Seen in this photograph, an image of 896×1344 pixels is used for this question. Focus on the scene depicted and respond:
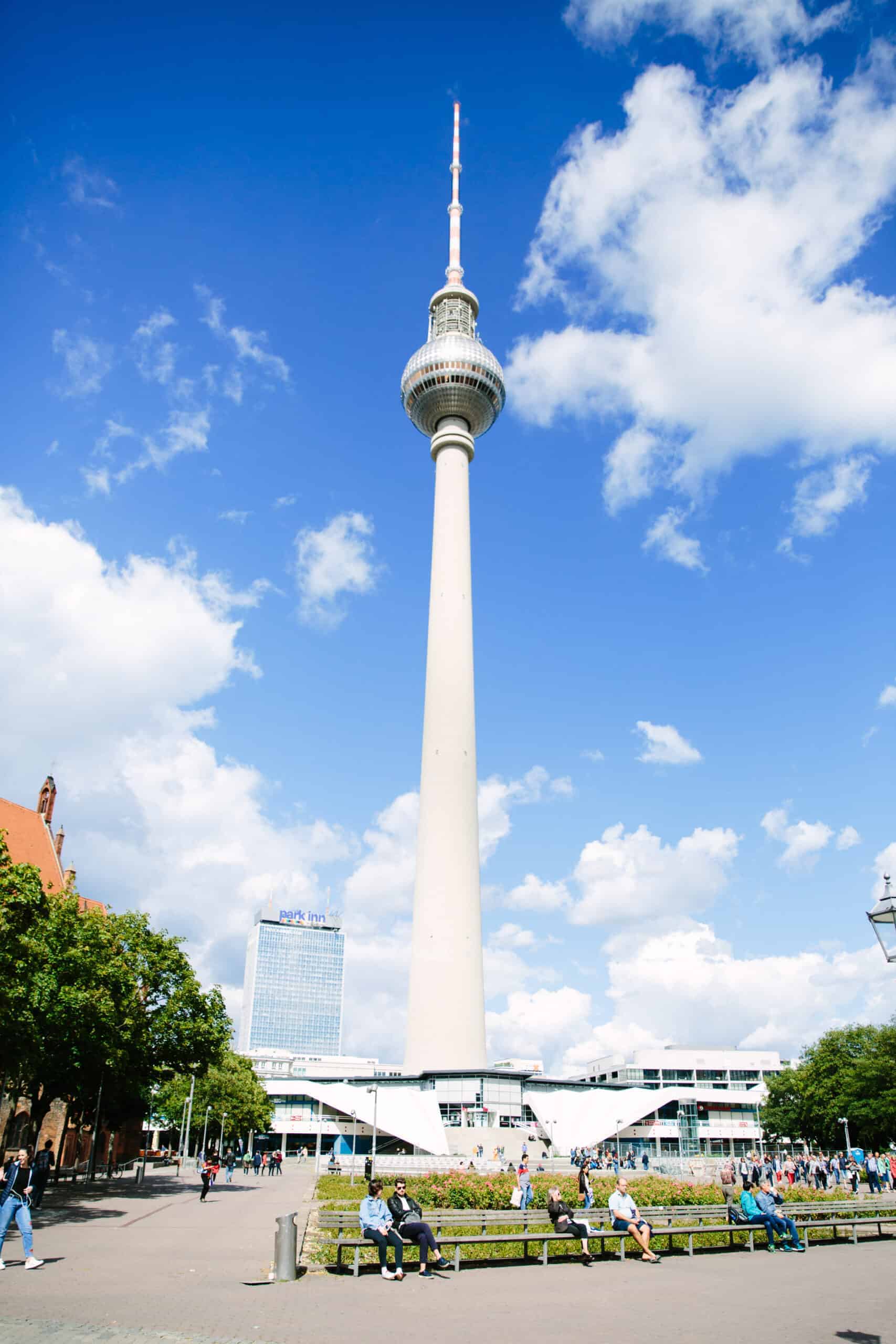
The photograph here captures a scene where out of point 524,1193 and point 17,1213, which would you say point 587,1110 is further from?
point 17,1213

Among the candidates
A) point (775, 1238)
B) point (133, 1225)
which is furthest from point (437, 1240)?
point (133, 1225)

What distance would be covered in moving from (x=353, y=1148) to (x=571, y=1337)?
6328 cm

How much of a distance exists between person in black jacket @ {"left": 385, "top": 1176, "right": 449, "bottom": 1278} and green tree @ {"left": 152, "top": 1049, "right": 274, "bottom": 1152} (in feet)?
196

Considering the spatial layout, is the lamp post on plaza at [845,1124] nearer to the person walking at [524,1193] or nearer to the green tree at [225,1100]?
the person walking at [524,1193]

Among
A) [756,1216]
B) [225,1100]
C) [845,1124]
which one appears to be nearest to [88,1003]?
[756,1216]

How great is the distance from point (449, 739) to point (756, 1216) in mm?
55446

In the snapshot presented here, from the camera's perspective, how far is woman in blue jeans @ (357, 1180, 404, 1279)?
1494cm

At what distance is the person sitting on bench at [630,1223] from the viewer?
1739cm

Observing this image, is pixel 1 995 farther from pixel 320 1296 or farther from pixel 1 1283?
pixel 320 1296

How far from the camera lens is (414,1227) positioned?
1542 centimetres

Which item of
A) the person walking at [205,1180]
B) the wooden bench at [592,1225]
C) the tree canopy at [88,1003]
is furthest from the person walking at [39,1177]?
the wooden bench at [592,1225]

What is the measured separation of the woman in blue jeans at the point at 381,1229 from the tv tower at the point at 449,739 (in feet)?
178

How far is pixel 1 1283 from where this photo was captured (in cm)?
1397

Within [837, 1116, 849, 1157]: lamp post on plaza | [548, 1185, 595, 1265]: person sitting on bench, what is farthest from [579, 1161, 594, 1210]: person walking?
[837, 1116, 849, 1157]: lamp post on plaza
